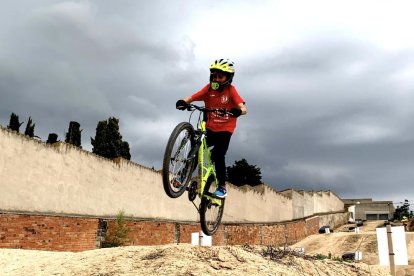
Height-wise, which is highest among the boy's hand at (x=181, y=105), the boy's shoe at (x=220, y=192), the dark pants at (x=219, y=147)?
the boy's hand at (x=181, y=105)

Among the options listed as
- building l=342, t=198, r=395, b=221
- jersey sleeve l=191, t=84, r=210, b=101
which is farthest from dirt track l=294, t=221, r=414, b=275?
building l=342, t=198, r=395, b=221

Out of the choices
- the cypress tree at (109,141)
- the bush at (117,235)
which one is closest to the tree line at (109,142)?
the cypress tree at (109,141)

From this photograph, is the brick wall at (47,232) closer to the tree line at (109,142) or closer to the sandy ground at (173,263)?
the sandy ground at (173,263)

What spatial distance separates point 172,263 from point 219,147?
2.05 meters

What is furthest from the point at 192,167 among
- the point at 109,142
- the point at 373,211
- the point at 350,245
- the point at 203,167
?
the point at 373,211

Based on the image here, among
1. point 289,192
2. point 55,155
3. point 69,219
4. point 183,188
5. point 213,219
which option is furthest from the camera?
point 289,192

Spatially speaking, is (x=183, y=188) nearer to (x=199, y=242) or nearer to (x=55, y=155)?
(x=199, y=242)

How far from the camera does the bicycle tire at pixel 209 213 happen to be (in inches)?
280

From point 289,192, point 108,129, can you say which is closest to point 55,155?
point 108,129

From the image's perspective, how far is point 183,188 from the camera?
20.4ft

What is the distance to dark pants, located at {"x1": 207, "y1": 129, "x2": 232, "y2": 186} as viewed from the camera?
22.6ft

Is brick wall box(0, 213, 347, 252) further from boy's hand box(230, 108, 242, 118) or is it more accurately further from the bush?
boy's hand box(230, 108, 242, 118)

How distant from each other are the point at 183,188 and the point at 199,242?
3511 mm

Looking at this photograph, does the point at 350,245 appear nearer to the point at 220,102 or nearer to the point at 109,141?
the point at 109,141
